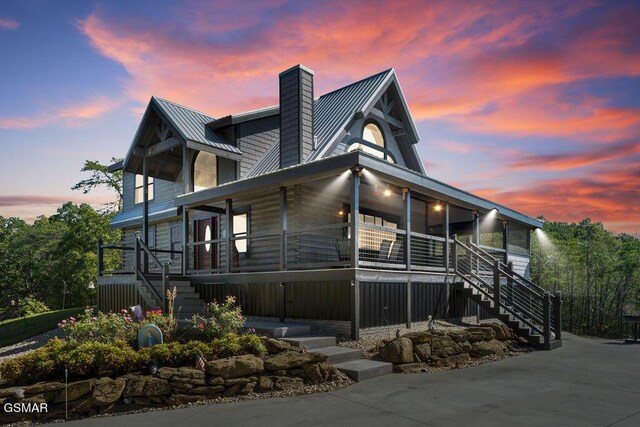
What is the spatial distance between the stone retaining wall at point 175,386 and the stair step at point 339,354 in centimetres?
70

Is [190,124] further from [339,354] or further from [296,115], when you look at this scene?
[339,354]

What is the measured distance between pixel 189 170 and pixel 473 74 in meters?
10.2

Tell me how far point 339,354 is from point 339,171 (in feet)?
14.5

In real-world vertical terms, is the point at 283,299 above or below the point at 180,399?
above

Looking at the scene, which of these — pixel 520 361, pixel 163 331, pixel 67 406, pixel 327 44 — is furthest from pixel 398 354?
pixel 327 44

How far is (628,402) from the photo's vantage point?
7.76 m

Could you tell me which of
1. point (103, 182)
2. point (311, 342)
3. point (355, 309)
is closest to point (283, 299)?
point (355, 309)

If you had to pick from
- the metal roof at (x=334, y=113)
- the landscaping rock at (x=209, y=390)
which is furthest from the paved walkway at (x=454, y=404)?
the metal roof at (x=334, y=113)

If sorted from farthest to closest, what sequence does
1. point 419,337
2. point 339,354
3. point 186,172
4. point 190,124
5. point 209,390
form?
A: point 190,124
point 186,172
point 419,337
point 339,354
point 209,390

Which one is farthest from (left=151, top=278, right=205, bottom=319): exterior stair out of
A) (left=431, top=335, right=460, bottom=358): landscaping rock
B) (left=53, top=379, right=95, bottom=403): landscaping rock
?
(left=431, top=335, right=460, bottom=358): landscaping rock

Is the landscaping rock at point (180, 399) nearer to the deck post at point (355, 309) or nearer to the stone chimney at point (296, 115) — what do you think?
the deck post at point (355, 309)

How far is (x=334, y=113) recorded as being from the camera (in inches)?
766

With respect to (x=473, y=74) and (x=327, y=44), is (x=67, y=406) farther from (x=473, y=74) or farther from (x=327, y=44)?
(x=473, y=74)

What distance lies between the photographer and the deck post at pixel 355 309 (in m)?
11.6
